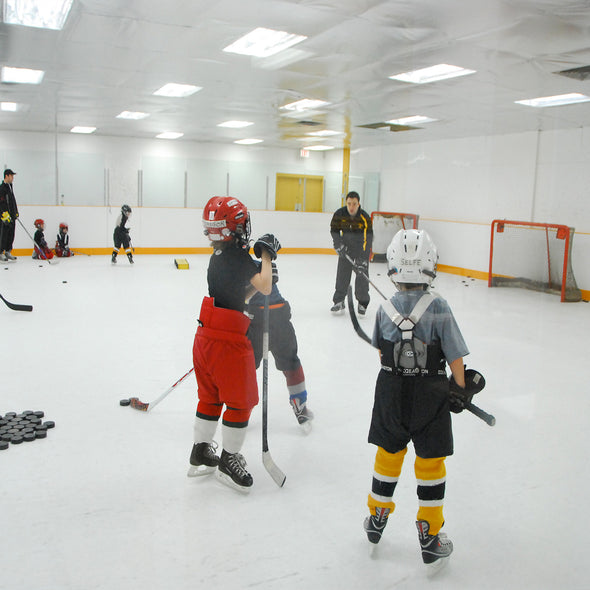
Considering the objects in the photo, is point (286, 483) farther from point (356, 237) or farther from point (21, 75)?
point (21, 75)

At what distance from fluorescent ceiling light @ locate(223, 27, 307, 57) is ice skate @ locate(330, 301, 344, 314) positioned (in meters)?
2.22

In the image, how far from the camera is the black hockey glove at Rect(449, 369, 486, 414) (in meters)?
1.67

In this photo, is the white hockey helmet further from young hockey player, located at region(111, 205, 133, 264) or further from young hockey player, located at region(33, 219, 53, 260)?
young hockey player, located at region(33, 219, 53, 260)

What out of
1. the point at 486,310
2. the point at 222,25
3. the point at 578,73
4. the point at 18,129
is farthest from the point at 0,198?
the point at 578,73

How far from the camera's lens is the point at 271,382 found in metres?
3.50

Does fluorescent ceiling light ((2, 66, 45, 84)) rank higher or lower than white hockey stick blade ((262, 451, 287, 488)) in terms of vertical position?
higher

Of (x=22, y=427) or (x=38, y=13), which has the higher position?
(x=38, y=13)

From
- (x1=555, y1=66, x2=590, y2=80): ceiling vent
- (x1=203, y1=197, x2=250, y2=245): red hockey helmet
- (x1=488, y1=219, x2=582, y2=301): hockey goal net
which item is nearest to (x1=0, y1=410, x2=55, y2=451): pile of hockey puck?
(x1=203, y1=197, x2=250, y2=245): red hockey helmet

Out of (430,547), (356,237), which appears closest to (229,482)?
(430,547)

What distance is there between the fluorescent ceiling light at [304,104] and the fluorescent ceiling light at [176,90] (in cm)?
118

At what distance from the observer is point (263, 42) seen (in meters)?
4.41

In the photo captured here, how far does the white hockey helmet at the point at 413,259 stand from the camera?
5.44ft

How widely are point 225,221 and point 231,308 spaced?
0.32 metres

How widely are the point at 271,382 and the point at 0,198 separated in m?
5.95
